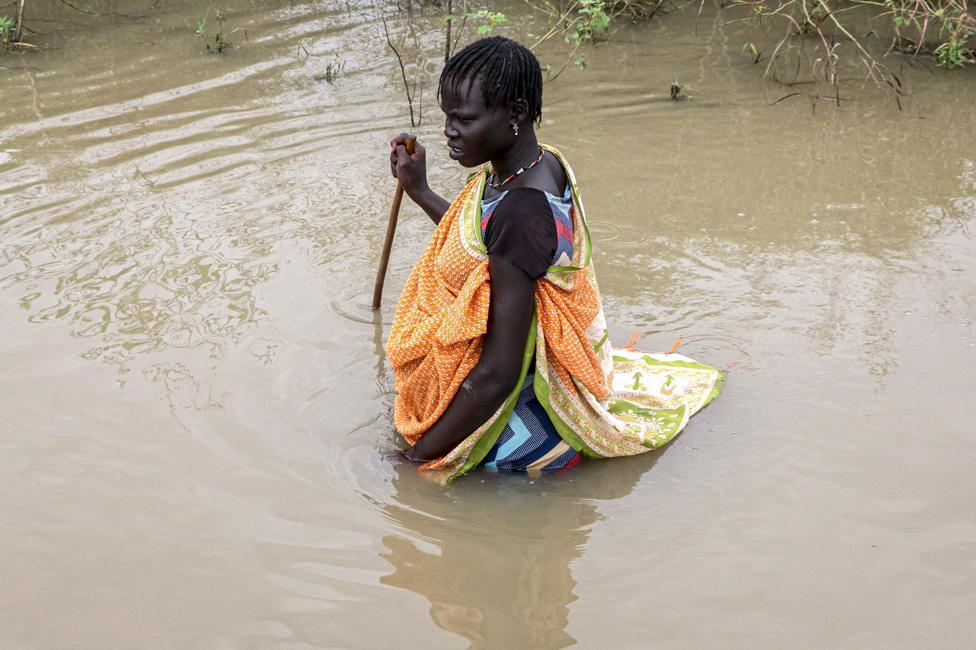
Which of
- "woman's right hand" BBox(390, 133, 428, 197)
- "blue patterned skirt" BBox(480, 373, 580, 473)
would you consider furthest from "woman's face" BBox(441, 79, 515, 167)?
"blue patterned skirt" BBox(480, 373, 580, 473)

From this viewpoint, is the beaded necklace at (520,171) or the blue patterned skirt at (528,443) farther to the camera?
the blue patterned skirt at (528,443)

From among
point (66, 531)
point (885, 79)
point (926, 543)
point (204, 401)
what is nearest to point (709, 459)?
point (926, 543)

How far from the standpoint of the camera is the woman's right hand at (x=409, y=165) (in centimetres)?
280

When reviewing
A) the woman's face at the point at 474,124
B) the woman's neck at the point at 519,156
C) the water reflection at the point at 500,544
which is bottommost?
the water reflection at the point at 500,544

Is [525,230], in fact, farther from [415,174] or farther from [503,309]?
[415,174]

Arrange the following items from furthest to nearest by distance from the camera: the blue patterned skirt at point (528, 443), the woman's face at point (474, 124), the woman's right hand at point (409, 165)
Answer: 1. the woman's right hand at point (409, 165)
2. the blue patterned skirt at point (528, 443)
3. the woman's face at point (474, 124)

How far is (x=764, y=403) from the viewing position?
3057 mm

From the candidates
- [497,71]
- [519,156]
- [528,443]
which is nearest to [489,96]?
[497,71]

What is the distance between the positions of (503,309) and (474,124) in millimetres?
448

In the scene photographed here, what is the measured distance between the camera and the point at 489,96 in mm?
2355

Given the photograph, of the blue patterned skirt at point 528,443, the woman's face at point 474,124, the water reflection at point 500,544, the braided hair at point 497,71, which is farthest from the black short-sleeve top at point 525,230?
the water reflection at point 500,544

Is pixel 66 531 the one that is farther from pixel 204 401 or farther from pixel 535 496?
pixel 535 496

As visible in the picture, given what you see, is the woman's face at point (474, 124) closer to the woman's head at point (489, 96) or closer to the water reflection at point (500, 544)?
the woman's head at point (489, 96)

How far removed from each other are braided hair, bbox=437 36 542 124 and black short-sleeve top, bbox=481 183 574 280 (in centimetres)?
23
